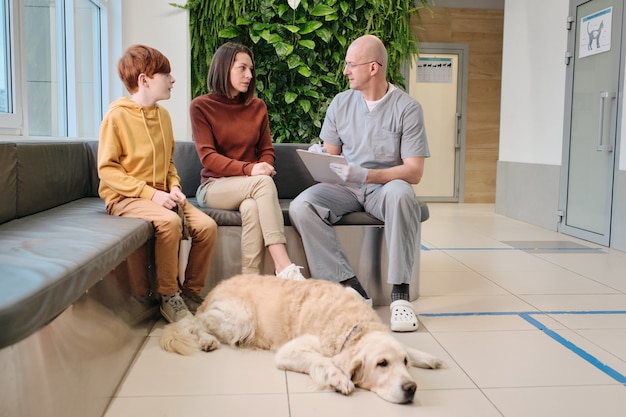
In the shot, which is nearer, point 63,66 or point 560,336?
point 560,336

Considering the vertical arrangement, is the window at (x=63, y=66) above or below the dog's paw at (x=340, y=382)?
above

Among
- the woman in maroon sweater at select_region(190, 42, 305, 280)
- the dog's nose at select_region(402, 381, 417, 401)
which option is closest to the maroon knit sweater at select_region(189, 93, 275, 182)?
the woman in maroon sweater at select_region(190, 42, 305, 280)

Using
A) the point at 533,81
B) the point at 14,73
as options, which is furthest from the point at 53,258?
the point at 533,81

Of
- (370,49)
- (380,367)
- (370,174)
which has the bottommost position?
(380,367)

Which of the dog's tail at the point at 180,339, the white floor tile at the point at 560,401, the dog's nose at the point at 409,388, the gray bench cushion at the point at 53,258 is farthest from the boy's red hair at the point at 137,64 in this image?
the white floor tile at the point at 560,401

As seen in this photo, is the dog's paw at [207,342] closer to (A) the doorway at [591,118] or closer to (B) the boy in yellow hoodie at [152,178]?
(B) the boy in yellow hoodie at [152,178]

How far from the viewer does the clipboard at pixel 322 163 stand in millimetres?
3115

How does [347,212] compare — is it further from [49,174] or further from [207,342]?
[49,174]

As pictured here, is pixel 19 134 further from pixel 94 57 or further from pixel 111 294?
pixel 94 57

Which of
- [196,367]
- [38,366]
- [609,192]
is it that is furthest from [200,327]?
[609,192]

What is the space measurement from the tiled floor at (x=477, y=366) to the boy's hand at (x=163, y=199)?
0.58 meters

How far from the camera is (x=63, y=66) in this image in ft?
14.6

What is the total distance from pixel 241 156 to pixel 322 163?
21.0 inches

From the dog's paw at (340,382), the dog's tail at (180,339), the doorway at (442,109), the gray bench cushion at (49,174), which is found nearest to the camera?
the dog's paw at (340,382)
